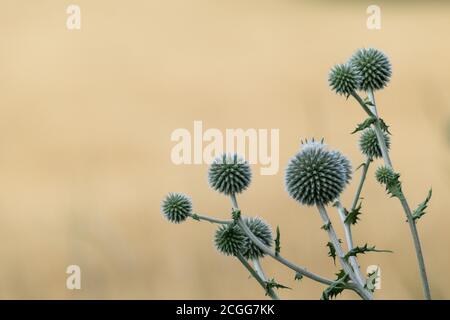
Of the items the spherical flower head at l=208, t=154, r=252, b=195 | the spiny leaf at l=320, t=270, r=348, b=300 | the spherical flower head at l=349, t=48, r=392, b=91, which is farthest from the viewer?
the spherical flower head at l=349, t=48, r=392, b=91

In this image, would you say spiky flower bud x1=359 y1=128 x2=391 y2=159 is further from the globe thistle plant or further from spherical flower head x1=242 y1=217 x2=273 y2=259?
spherical flower head x1=242 y1=217 x2=273 y2=259

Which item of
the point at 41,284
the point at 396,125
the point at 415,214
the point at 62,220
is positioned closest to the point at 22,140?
the point at 62,220

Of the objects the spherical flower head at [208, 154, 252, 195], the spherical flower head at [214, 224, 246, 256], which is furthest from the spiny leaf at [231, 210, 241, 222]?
the spherical flower head at [208, 154, 252, 195]

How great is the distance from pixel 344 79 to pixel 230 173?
1.06 ft

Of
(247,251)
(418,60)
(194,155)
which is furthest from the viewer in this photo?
(418,60)

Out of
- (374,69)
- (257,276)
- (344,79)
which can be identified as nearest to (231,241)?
(257,276)

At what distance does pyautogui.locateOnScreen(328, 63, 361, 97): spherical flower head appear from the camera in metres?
1.18

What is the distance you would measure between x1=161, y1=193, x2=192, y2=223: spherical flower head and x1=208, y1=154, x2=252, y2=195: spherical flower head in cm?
10

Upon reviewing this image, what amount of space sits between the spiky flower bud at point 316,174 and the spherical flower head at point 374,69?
12.9 inches

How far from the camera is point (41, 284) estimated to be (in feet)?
7.34
